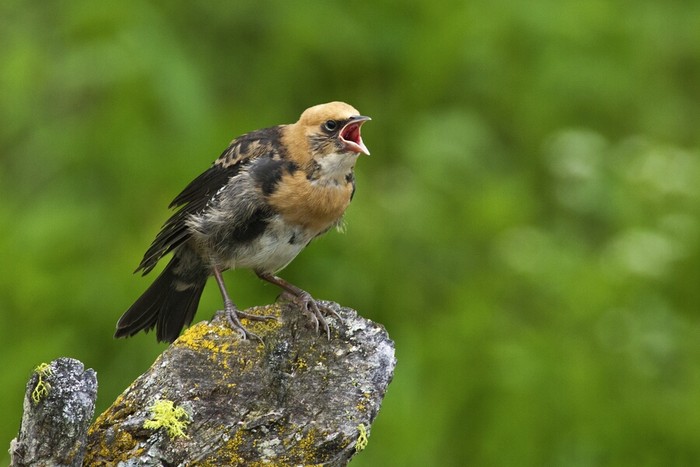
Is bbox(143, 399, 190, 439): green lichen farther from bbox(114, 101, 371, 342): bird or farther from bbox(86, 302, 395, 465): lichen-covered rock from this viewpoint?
bbox(114, 101, 371, 342): bird

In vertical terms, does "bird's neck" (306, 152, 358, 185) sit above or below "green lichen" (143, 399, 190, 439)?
above

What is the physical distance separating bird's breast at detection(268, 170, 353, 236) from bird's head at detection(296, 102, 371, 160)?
15cm

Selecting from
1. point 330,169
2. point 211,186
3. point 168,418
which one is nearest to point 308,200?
point 330,169

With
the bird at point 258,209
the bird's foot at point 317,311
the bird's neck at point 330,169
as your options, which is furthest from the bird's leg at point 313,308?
the bird's neck at point 330,169

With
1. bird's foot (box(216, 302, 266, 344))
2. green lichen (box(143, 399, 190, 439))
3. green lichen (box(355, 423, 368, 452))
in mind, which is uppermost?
bird's foot (box(216, 302, 266, 344))

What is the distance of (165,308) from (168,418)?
7.91 ft

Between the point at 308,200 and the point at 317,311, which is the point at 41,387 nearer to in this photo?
the point at 317,311

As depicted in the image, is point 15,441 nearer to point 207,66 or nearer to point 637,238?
point 637,238

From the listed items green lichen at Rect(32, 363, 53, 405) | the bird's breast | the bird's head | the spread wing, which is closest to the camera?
green lichen at Rect(32, 363, 53, 405)

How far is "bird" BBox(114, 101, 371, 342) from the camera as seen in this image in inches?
227

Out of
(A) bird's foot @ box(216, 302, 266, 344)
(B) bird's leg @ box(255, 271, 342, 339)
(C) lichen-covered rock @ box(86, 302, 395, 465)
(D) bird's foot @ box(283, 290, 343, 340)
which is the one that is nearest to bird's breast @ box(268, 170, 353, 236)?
(B) bird's leg @ box(255, 271, 342, 339)

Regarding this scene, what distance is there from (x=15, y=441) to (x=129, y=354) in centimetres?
407

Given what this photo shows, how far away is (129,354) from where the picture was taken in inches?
298

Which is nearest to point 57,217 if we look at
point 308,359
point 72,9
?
point 72,9
